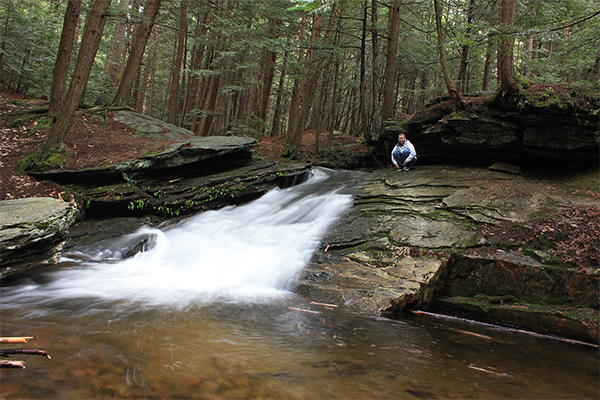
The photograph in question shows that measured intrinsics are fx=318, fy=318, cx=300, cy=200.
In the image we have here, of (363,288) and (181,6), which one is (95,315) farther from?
(181,6)

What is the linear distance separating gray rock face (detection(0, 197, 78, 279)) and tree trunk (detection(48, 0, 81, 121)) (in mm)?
6358

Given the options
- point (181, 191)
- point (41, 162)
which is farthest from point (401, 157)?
point (41, 162)

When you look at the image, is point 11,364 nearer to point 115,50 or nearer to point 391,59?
point 391,59

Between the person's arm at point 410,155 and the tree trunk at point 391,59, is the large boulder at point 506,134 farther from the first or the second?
Result: the tree trunk at point 391,59

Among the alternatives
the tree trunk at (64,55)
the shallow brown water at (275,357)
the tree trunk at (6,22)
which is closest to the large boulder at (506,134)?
the shallow brown water at (275,357)

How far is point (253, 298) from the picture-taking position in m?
5.39

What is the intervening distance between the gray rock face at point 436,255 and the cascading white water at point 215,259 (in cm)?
72

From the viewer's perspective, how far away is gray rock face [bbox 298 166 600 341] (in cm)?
506

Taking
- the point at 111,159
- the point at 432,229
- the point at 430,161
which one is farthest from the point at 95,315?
the point at 430,161

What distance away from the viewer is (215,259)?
288 inches

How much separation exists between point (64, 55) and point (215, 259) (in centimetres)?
879

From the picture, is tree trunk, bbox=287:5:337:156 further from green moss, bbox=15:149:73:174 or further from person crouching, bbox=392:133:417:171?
green moss, bbox=15:149:73:174

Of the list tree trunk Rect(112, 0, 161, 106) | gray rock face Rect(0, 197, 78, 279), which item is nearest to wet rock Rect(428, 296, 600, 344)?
gray rock face Rect(0, 197, 78, 279)

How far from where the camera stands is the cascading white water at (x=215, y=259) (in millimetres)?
5344
